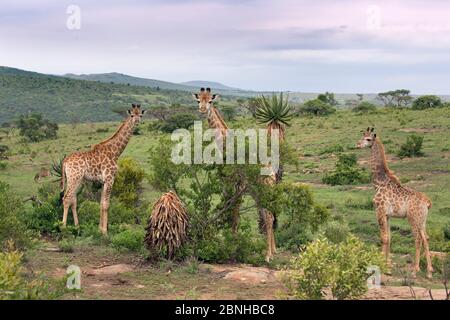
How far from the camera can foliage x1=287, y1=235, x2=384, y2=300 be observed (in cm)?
931

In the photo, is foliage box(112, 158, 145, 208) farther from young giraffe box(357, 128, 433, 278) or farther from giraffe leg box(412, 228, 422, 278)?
giraffe leg box(412, 228, 422, 278)

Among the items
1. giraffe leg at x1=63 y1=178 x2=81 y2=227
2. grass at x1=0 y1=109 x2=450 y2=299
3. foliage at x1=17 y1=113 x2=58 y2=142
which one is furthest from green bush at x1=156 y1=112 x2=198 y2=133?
giraffe leg at x1=63 y1=178 x2=81 y2=227

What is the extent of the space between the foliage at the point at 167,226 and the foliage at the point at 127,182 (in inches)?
232

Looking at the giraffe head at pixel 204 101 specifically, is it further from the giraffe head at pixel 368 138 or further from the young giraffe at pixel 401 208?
the young giraffe at pixel 401 208

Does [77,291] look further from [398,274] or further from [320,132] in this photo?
[320,132]

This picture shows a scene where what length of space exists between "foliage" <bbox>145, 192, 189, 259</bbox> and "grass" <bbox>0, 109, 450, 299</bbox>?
440 mm

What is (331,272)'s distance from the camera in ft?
30.5

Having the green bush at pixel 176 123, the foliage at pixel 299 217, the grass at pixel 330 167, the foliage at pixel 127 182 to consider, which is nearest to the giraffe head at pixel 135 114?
the grass at pixel 330 167

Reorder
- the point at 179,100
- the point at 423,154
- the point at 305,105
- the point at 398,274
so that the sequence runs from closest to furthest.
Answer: the point at 398,274
the point at 423,154
the point at 305,105
the point at 179,100

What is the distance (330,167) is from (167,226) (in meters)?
19.0

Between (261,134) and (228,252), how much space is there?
240cm

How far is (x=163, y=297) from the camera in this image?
10445mm

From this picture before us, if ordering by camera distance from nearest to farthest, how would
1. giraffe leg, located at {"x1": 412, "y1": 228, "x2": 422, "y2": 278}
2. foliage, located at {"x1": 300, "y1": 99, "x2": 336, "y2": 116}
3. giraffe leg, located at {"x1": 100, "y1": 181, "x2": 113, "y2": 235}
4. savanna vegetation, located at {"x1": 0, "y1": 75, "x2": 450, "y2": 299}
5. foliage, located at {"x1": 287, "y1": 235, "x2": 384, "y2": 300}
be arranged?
foliage, located at {"x1": 287, "y1": 235, "x2": 384, "y2": 300} < savanna vegetation, located at {"x1": 0, "y1": 75, "x2": 450, "y2": 299} < giraffe leg, located at {"x1": 412, "y1": 228, "x2": 422, "y2": 278} < giraffe leg, located at {"x1": 100, "y1": 181, "x2": 113, "y2": 235} < foliage, located at {"x1": 300, "y1": 99, "x2": 336, "y2": 116}
